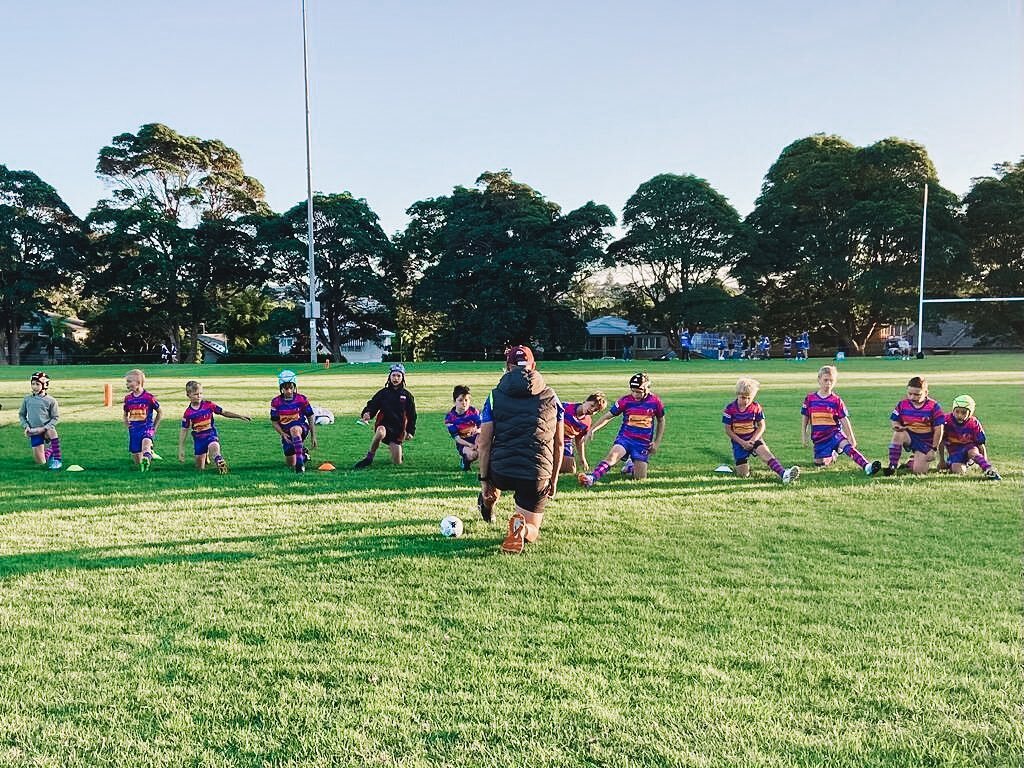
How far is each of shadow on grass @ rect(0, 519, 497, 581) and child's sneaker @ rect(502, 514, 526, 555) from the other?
0.15 m

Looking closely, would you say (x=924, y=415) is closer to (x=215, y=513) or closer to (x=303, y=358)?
(x=215, y=513)

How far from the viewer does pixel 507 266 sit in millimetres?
46688

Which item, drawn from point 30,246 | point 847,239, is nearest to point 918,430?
point 847,239

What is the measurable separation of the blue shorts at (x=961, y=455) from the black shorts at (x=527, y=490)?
19.2ft

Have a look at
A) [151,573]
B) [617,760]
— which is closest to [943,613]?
[617,760]

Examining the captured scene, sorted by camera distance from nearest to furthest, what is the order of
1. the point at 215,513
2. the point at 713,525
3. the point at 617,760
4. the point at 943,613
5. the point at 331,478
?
the point at 617,760, the point at 943,613, the point at 713,525, the point at 215,513, the point at 331,478

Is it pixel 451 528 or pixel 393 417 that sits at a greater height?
pixel 393 417

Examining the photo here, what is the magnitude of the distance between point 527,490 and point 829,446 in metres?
5.37

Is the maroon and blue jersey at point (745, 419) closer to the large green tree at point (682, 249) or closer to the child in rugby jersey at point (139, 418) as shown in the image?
the child in rugby jersey at point (139, 418)

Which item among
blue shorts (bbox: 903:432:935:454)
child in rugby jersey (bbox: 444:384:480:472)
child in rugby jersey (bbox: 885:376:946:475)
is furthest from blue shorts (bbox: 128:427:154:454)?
blue shorts (bbox: 903:432:935:454)

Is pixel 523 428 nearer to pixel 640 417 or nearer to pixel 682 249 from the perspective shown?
pixel 640 417

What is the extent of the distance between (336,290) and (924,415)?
148ft

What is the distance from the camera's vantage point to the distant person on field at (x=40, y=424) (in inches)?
373

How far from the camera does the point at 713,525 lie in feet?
20.7
